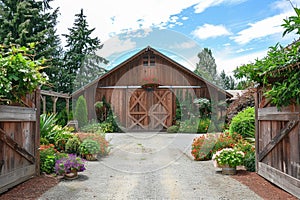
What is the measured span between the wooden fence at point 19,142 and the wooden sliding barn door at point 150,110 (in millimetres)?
10615

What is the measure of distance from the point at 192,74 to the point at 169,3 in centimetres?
804

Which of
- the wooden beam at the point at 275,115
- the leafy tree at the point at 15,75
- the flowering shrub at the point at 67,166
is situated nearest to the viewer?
the leafy tree at the point at 15,75

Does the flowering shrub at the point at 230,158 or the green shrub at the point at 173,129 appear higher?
the flowering shrub at the point at 230,158

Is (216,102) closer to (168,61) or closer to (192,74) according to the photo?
(192,74)

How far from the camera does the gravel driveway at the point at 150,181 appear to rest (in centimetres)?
432

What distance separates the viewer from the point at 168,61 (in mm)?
16156

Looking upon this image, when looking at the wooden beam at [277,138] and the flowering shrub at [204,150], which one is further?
the flowering shrub at [204,150]

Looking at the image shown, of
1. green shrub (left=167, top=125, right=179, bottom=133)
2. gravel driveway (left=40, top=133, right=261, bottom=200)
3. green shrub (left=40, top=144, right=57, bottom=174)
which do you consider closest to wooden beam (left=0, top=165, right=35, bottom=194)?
green shrub (left=40, top=144, right=57, bottom=174)

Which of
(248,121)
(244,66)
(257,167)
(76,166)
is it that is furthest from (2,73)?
(248,121)

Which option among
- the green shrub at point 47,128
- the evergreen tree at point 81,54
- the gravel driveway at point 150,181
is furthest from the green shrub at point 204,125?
the evergreen tree at point 81,54

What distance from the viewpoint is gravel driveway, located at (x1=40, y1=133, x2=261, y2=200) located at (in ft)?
14.2

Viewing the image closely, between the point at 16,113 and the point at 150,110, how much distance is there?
37.9 feet

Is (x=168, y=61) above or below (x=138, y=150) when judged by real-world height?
above

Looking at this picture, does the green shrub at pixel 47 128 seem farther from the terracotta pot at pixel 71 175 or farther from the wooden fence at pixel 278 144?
the wooden fence at pixel 278 144
